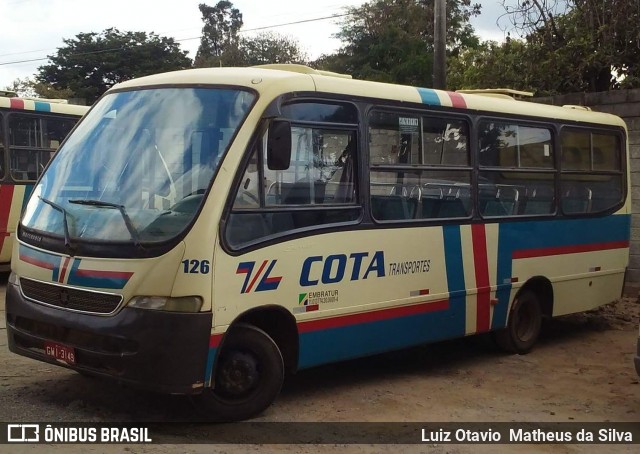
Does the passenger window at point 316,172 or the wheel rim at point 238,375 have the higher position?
the passenger window at point 316,172

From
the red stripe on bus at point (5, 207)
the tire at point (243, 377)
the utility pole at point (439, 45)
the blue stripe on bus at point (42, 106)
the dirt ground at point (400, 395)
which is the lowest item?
the dirt ground at point (400, 395)

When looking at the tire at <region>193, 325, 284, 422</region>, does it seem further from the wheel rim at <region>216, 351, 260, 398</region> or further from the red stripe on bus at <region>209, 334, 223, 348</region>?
the red stripe on bus at <region>209, 334, 223, 348</region>

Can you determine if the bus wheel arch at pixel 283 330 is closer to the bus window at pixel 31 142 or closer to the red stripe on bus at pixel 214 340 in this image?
the red stripe on bus at pixel 214 340

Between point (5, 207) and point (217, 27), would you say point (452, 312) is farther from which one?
point (217, 27)

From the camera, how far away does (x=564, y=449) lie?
571cm

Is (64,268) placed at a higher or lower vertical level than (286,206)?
lower

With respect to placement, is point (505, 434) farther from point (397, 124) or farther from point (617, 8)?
point (617, 8)

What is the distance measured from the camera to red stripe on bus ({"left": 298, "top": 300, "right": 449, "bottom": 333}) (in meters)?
6.23

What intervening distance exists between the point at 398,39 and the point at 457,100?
30366mm

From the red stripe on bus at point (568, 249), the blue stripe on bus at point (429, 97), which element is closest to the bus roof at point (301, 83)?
the blue stripe on bus at point (429, 97)

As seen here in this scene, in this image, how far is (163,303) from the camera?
5.35 meters

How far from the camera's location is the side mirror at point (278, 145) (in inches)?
230

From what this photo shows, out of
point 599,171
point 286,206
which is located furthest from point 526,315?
point 286,206

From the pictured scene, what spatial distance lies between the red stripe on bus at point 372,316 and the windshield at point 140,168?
1.37 metres
